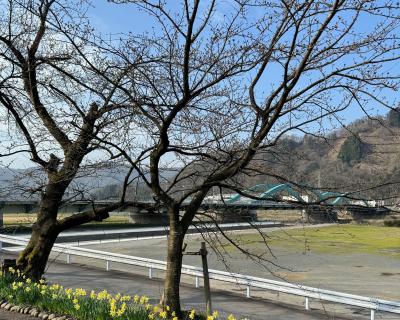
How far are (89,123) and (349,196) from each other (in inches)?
163

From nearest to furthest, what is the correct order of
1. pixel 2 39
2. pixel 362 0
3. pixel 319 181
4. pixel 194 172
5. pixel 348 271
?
pixel 362 0
pixel 319 181
pixel 194 172
pixel 2 39
pixel 348 271

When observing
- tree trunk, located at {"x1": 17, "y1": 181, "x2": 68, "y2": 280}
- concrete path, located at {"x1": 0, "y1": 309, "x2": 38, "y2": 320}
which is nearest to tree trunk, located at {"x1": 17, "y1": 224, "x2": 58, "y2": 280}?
tree trunk, located at {"x1": 17, "y1": 181, "x2": 68, "y2": 280}

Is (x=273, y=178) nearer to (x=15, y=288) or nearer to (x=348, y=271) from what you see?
(x=15, y=288)

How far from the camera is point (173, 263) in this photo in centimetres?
719

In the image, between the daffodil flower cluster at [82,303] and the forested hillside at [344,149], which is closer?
the forested hillside at [344,149]

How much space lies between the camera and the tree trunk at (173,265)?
23.4 feet

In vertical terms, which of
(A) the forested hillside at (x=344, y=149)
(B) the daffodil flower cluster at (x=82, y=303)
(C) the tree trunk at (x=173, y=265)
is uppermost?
(A) the forested hillside at (x=344, y=149)

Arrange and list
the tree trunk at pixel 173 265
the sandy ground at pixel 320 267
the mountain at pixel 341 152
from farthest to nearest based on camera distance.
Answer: the sandy ground at pixel 320 267, the tree trunk at pixel 173 265, the mountain at pixel 341 152

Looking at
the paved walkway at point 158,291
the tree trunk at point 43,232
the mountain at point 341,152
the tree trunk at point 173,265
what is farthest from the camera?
the paved walkway at point 158,291

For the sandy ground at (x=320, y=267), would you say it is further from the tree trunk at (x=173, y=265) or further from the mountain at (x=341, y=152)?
the mountain at (x=341, y=152)

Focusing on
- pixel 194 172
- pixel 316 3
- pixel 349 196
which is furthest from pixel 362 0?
pixel 194 172

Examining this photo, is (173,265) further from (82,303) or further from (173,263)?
Result: (82,303)

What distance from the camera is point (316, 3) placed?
18.4 ft

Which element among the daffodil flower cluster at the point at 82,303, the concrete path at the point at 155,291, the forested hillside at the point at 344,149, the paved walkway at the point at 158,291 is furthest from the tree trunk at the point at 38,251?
the forested hillside at the point at 344,149
